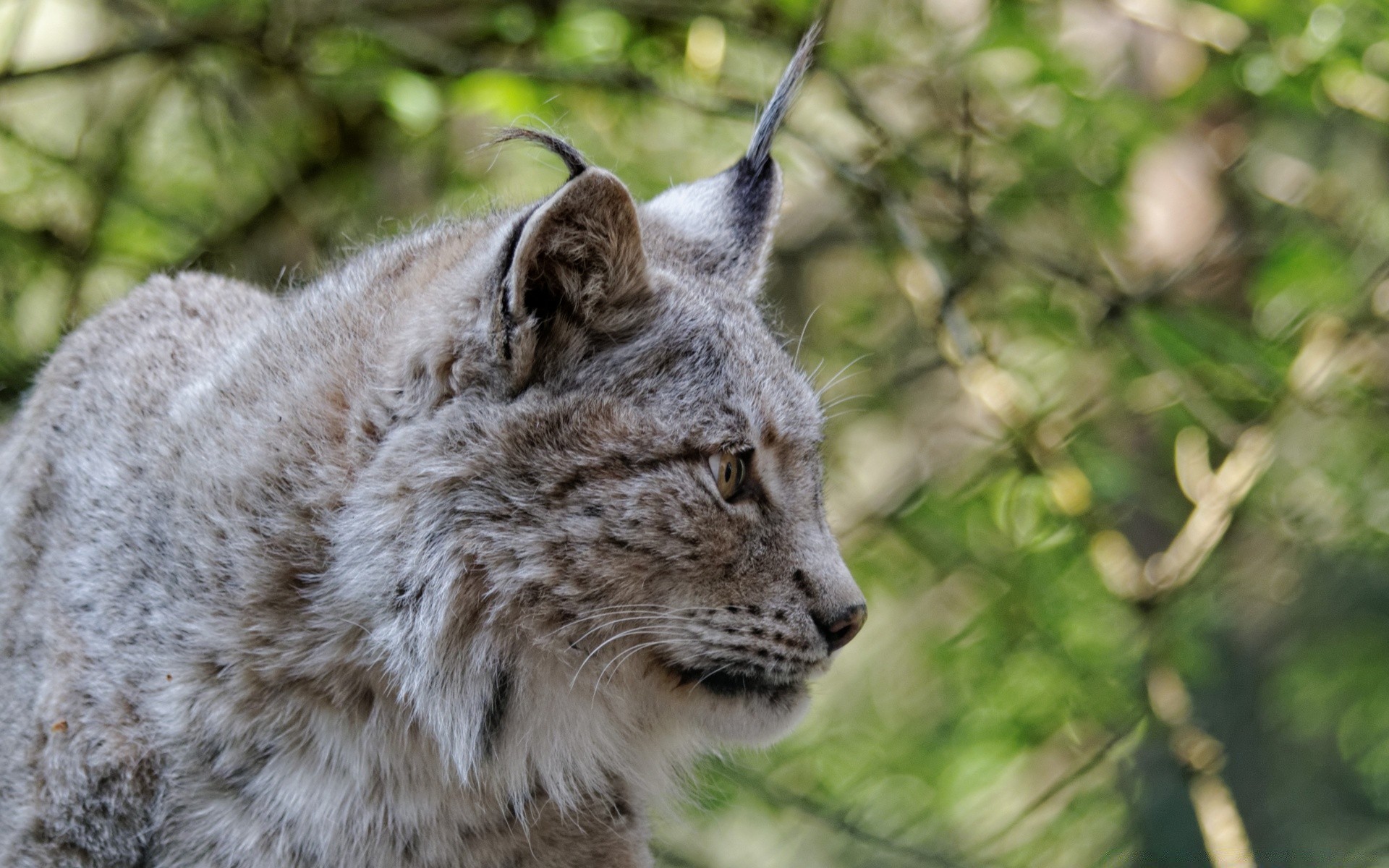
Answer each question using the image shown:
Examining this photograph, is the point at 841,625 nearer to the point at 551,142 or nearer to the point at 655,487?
the point at 655,487

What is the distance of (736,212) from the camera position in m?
2.90

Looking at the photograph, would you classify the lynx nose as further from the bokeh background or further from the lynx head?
the bokeh background

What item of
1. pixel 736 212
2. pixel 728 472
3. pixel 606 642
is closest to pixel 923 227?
pixel 736 212

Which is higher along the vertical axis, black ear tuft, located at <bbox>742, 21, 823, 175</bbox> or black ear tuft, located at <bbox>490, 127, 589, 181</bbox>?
black ear tuft, located at <bbox>490, 127, 589, 181</bbox>

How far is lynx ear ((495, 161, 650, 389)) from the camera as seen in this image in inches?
82.9

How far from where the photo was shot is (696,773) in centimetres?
274

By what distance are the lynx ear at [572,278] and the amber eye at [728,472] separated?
27cm

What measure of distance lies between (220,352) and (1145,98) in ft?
9.15

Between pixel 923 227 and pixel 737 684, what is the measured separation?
8.44 feet

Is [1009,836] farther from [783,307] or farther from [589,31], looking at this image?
[783,307]

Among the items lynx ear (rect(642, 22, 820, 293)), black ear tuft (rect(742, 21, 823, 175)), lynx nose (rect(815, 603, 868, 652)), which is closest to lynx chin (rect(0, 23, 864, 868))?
lynx nose (rect(815, 603, 868, 652))

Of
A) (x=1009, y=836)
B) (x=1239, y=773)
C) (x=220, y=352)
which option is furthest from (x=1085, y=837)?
(x=220, y=352)

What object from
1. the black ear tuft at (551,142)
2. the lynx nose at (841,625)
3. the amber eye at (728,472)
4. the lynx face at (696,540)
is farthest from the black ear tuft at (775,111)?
the lynx nose at (841,625)

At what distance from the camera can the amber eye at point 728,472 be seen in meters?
2.26
